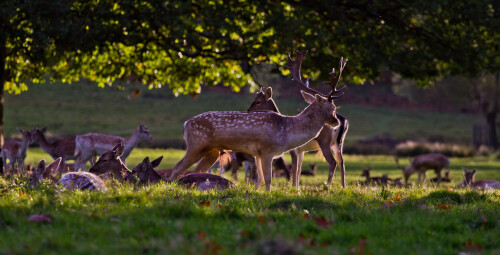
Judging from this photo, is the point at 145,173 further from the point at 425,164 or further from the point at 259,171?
the point at 425,164

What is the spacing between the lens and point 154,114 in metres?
71.7

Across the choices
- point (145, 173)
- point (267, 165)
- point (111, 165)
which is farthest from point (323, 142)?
point (111, 165)

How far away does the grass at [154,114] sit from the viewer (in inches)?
2327

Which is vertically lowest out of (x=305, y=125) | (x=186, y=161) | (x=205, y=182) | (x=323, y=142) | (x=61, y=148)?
(x=61, y=148)

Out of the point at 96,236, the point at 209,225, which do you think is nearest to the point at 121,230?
the point at 96,236

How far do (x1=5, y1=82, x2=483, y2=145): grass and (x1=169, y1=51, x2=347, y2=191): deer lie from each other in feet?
138

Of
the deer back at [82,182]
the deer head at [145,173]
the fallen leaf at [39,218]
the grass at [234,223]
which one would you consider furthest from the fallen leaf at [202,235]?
the deer head at [145,173]

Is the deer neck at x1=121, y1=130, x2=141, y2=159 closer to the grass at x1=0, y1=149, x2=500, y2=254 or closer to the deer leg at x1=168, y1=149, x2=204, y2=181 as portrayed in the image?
the deer leg at x1=168, y1=149, x2=204, y2=181

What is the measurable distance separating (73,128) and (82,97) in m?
29.5

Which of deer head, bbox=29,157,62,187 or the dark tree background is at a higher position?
the dark tree background

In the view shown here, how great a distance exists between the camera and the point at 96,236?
592 centimetres

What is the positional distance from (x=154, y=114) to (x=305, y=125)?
203ft

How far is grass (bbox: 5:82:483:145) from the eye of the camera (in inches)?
2327

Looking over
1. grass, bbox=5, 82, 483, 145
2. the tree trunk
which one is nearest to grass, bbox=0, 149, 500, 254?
the tree trunk
